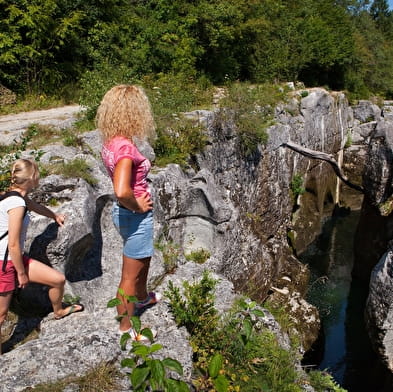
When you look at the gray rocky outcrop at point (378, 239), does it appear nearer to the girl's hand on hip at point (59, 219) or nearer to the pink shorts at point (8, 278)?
the girl's hand on hip at point (59, 219)

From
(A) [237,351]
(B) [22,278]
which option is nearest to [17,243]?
(B) [22,278]

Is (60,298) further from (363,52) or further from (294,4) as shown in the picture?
(363,52)

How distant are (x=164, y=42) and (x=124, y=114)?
37.6 feet

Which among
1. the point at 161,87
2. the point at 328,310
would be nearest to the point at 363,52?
the point at 328,310

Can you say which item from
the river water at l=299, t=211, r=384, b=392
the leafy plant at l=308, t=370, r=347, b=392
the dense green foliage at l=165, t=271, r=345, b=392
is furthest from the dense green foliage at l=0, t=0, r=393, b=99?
the river water at l=299, t=211, r=384, b=392

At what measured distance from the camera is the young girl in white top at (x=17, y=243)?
303 cm

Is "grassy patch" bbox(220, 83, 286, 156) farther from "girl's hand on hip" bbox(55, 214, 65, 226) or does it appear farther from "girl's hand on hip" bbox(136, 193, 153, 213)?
"girl's hand on hip" bbox(136, 193, 153, 213)

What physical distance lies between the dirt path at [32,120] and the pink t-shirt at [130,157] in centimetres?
391

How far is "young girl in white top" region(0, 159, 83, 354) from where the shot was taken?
9.93ft

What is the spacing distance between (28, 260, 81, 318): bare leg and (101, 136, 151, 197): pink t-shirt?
1.16 m

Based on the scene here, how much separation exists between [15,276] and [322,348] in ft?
32.7

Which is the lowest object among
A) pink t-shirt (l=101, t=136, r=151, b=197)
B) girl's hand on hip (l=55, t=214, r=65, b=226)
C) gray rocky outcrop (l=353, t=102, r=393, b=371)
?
gray rocky outcrop (l=353, t=102, r=393, b=371)

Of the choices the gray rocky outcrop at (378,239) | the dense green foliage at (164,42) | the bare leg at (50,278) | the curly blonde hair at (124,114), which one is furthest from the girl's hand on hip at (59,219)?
the gray rocky outcrop at (378,239)

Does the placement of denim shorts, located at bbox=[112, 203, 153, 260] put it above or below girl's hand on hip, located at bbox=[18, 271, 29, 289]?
above
